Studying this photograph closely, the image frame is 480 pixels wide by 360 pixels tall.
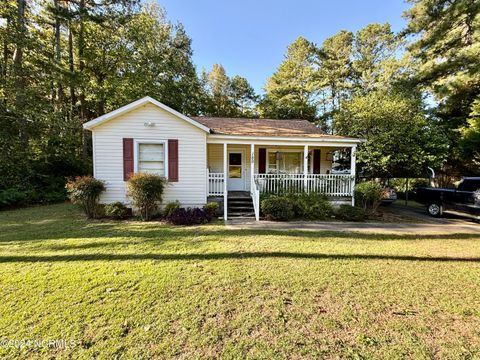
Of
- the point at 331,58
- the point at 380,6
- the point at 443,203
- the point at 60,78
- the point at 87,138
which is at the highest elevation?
the point at 331,58

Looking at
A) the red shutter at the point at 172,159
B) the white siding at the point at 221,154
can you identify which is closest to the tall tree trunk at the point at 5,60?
the red shutter at the point at 172,159

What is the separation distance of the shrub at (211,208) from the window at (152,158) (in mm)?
2086

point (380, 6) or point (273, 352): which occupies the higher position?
point (380, 6)

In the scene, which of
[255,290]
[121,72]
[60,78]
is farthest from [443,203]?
[121,72]

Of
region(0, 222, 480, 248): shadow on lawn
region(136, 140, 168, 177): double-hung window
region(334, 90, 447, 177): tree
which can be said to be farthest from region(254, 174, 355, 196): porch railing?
region(136, 140, 168, 177): double-hung window

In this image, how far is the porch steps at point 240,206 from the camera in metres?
8.82

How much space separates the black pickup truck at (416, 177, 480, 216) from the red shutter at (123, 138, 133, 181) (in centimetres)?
1254

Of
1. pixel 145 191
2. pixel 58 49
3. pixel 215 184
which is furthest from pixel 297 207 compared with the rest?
pixel 58 49

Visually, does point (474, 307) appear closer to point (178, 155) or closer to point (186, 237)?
point (186, 237)

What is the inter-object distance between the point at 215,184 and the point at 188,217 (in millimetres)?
2233

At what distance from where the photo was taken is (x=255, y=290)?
3.44m

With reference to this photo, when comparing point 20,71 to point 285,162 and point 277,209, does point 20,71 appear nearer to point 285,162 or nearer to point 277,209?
point 285,162

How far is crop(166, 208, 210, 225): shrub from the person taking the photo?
746 centimetres

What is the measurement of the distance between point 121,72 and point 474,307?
22383mm
